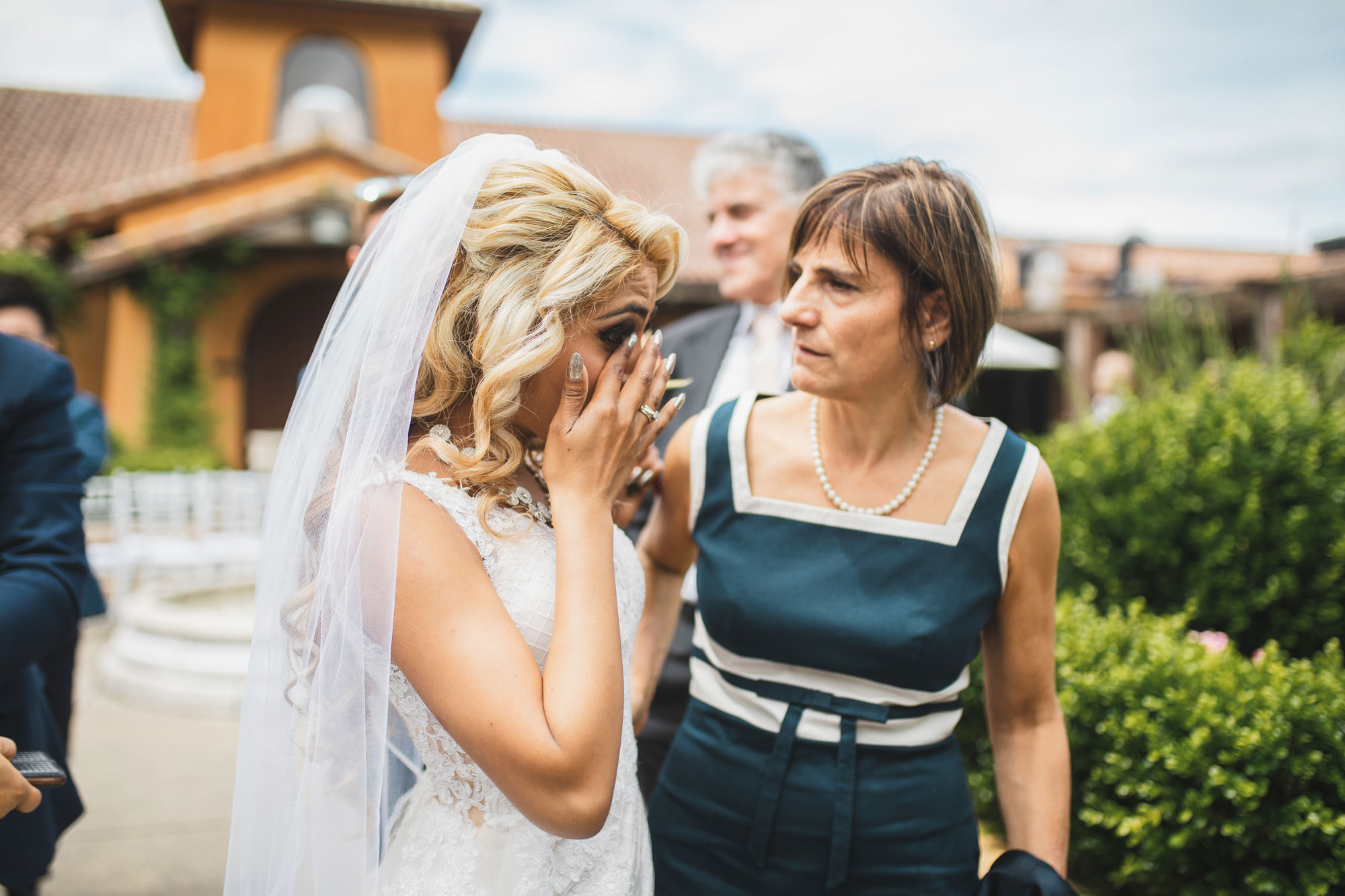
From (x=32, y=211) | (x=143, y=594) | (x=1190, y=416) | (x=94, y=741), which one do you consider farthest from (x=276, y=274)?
(x=1190, y=416)

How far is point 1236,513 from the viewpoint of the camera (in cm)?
318

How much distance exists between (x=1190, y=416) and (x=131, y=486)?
977 centimetres

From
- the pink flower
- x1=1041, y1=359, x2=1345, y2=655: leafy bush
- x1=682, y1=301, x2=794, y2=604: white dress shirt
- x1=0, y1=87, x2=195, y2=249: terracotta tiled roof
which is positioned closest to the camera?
the pink flower

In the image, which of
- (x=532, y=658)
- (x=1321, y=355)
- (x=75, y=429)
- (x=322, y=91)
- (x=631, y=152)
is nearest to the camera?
(x=532, y=658)

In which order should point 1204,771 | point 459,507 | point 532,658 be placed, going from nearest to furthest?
point 532,658 < point 459,507 < point 1204,771

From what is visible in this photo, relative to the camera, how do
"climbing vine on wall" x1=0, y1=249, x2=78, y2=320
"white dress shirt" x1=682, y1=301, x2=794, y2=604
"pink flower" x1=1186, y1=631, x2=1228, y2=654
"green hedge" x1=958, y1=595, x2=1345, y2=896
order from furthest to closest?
"climbing vine on wall" x1=0, y1=249, x2=78, y2=320 → "white dress shirt" x1=682, y1=301, x2=794, y2=604 → "pink flower" x1=1186, y1=631, x2=1228, y2=654 → "green hedge" x1=958, y1=595, x2=1345, y2=896

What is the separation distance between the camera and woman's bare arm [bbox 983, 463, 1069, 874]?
1649mm

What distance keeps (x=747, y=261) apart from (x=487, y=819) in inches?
82.6

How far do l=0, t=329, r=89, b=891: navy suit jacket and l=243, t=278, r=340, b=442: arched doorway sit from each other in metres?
11.8

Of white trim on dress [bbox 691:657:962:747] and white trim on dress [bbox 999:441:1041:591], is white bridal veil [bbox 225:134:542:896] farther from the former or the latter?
white trim on dress [bbox 999:441:1041:591]

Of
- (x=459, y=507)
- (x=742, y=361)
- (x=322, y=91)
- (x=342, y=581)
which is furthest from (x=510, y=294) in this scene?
(x=322, y=91)

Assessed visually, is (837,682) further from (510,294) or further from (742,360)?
(742,360)

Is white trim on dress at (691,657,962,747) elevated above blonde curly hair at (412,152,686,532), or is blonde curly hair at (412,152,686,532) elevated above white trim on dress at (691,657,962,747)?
blonde curly hair at (412,152,686,532)

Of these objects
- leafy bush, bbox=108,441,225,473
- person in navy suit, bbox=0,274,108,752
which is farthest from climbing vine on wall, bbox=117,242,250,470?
person in navy suit, bbox=0,274,108,752
